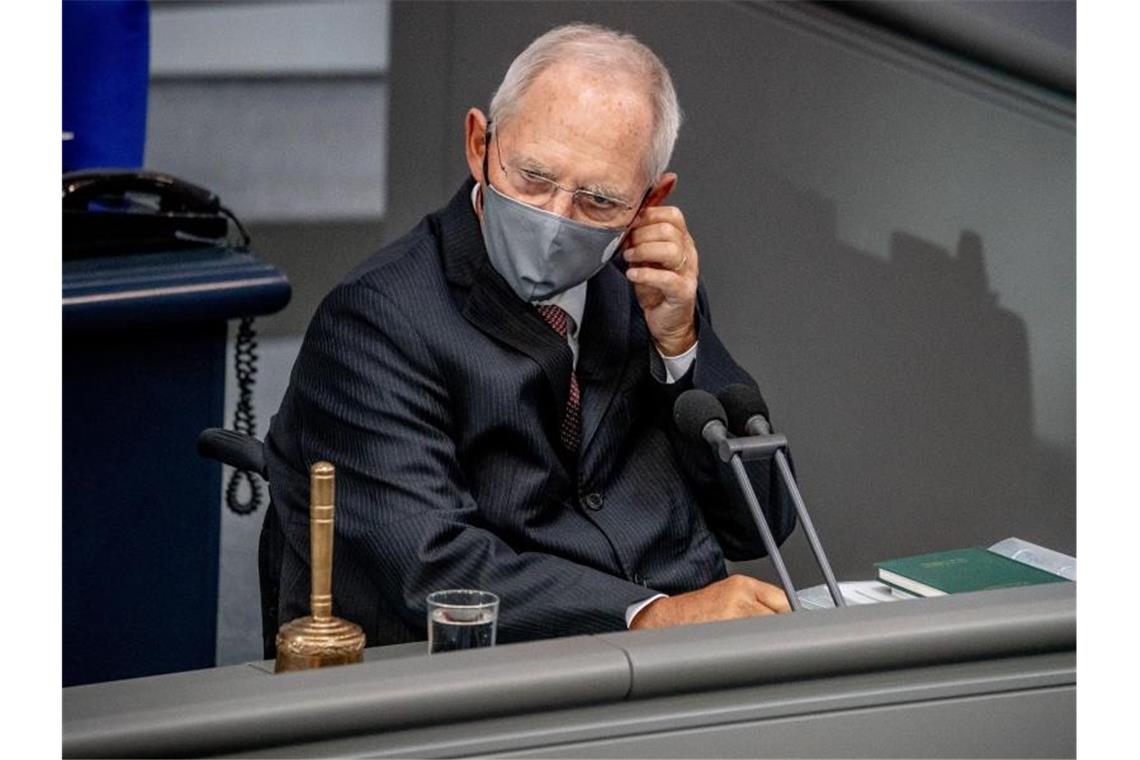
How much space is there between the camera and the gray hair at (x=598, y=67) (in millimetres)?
1957

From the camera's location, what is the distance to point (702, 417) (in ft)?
5.70

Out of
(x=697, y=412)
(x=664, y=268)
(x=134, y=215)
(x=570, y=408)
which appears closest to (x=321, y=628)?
(x=697, y=412)

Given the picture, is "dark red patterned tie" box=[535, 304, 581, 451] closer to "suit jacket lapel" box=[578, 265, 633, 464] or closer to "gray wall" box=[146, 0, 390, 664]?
"suit jacket lapel" box=[578, 265, 633, 464]

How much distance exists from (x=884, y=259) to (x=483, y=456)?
1.91 m

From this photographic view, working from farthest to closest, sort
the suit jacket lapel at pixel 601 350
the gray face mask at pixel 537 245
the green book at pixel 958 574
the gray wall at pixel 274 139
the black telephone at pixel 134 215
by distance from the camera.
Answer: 1. the gray wall at pixel 274 139
2. the black telephone at pixel 134 215
3. the suit jacket lapel at pixel 601 350
4. the gray face mask at pixel 537 245
5. the green book at pixel 958 574

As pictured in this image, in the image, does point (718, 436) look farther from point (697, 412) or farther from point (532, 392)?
point (532, 392)

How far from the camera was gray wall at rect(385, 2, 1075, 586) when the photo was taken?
365 centimetres

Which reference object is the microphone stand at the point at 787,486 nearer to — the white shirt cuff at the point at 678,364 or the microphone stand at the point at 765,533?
the microphone stand at the point at 765,533

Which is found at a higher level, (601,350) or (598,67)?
(598,67)

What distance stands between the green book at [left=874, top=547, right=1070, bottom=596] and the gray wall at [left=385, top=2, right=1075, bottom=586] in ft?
5.61

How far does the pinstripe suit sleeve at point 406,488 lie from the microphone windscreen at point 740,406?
22 cm

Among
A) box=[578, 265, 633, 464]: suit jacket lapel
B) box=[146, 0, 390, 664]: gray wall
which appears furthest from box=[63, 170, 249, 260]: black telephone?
box=[578, 265, 633, 464]: suit jacket lapel

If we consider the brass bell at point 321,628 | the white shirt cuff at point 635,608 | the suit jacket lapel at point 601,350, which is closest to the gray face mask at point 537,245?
the suit jacket lapel at point 601,350
